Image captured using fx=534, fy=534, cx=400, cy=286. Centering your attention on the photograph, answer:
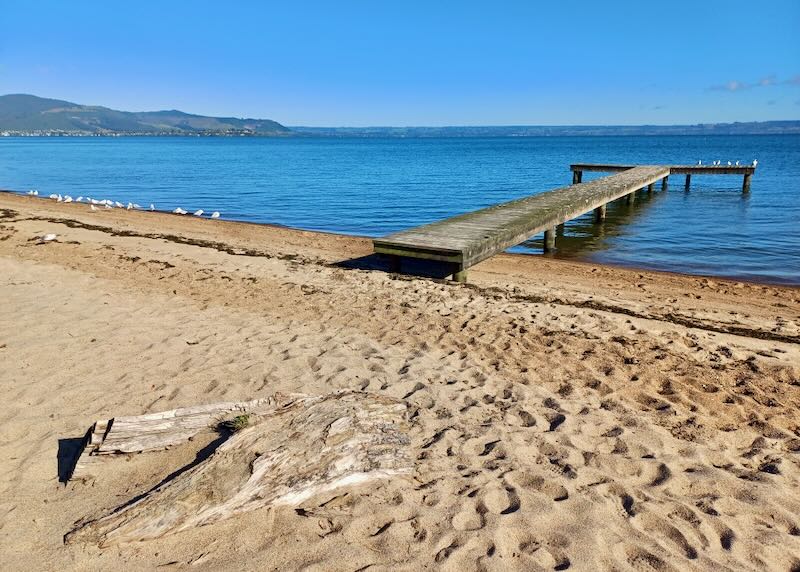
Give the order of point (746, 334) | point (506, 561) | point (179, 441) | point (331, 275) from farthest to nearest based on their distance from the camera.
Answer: point (331, 275) < point (746, 334) < point (179, 441) < point (506, 561)

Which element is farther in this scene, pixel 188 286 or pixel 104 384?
pixel 188 286

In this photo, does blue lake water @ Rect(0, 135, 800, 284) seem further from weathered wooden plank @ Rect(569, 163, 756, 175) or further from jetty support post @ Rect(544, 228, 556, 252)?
weathered wooden plank @ Rect(569, 163, 756, 175)

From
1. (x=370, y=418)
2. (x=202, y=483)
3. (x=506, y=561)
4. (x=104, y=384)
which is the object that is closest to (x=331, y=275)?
(x=104, y=384)

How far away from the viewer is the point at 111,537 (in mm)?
3043

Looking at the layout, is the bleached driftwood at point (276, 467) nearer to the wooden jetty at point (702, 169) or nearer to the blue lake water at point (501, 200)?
the blue lake water at point (501, 200)

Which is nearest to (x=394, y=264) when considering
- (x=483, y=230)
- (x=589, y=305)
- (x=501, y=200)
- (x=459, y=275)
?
(x=459, y=275)

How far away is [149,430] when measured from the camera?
155 inches

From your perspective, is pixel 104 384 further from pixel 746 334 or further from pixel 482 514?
pixel 746 334

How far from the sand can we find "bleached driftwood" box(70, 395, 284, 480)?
10 cm

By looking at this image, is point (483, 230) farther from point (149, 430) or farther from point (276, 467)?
point (276, 467)

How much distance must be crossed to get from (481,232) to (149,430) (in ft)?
25.2

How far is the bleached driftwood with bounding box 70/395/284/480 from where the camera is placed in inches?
149

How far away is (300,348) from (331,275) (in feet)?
12.7

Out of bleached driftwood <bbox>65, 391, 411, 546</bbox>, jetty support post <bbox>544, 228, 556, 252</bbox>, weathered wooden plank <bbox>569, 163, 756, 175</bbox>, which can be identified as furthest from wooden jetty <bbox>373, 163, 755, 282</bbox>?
weathered wooden plank <bbox>569, 163, 756, 175</bbox>
